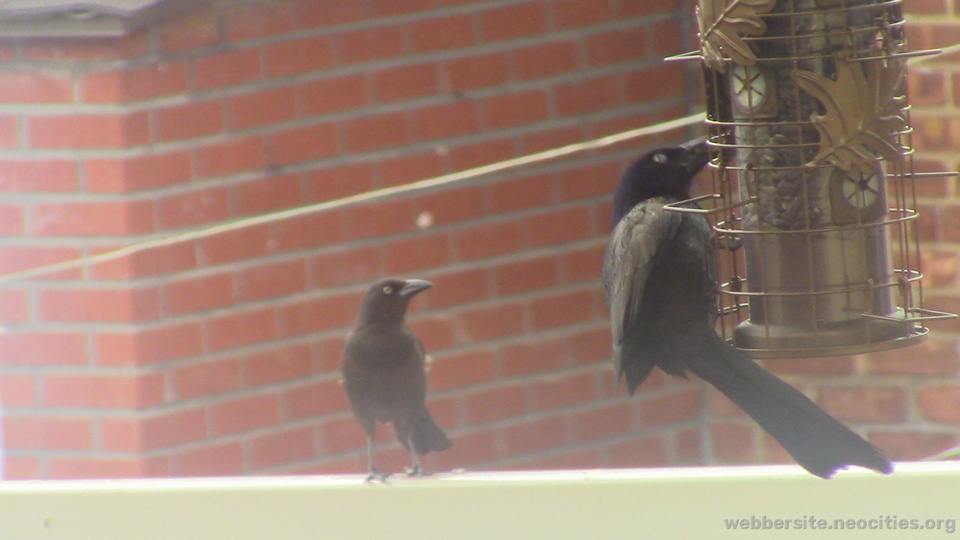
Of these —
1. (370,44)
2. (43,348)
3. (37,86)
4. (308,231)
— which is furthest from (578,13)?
(43,348)

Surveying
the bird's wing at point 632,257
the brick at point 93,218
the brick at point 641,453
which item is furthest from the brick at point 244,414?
the bird's wing at point 632,257

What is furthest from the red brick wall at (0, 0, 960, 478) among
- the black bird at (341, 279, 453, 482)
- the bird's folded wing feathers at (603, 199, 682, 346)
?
the bird's folded wing feathers at (603, 199, 682, 346)

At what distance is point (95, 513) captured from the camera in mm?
1874

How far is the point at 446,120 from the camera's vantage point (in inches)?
127

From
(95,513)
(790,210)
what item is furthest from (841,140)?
(95,513)

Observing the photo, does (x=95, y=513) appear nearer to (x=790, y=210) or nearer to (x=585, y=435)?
(x=790, y=210)

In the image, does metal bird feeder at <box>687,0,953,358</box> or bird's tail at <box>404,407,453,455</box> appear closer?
metal bird feeder at <box>687,0,953,358</box>

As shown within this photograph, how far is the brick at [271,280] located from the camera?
3.04 m

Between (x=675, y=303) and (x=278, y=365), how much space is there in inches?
53.8

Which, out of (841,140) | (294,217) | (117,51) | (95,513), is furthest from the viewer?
(294,217)

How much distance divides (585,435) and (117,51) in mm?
1559

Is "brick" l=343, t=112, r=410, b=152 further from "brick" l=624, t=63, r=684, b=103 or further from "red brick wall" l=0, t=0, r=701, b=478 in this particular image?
"brick" l=624, t=63, r=684, b=103

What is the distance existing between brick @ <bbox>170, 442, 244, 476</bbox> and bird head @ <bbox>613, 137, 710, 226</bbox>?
1.34 m

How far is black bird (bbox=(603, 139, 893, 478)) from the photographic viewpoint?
181cm
